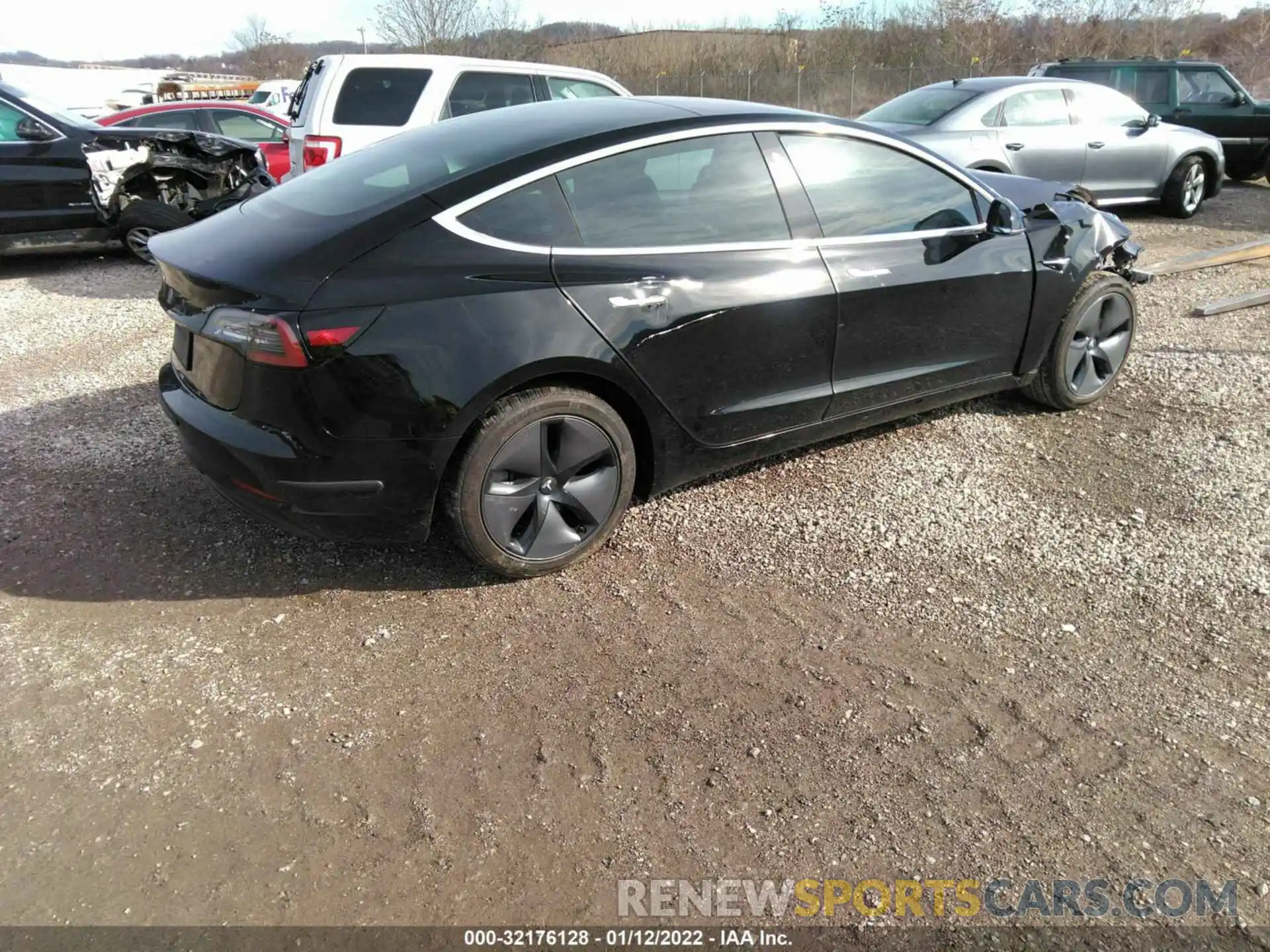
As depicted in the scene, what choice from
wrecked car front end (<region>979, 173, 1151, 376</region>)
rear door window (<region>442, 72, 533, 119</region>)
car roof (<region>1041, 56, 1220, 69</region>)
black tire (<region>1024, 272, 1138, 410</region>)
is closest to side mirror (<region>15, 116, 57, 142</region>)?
rear door window (<region>442, 72, 533, 119</region>)

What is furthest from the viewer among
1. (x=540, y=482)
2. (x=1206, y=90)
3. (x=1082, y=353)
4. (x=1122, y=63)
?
(x=1206, y=90)

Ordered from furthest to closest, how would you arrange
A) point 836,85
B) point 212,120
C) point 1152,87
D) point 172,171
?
point 836,85 → point 1152,87 → point 212,120 → point 172,171

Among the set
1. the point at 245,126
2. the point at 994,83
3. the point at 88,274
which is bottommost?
the point at 88,274

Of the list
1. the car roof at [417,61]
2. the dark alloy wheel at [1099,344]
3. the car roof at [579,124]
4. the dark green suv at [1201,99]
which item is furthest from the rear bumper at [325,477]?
the dark green suv at [1201,99]

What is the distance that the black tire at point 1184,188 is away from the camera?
10195 millimetres

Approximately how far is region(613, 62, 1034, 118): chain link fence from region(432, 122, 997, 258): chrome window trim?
28505mm

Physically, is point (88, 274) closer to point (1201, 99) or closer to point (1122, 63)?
point (1122, 63)

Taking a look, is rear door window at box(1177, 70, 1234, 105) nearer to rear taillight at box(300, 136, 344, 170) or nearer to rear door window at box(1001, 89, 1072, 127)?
rear door window at box(1001, 89, 1072, 127)

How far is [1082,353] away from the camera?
4.84 meters

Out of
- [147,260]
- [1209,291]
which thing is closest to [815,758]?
[1209,291]

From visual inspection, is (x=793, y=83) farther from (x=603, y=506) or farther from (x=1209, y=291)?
(x=603, y=506)

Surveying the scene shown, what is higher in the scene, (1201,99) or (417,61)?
(417,61)

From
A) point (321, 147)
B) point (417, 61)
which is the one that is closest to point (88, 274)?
point (321, 147)

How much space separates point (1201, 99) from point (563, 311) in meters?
13.6
